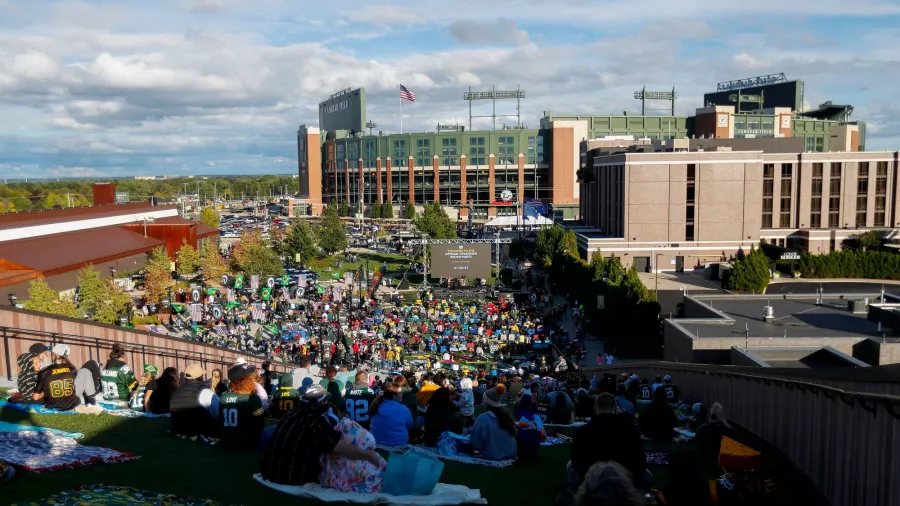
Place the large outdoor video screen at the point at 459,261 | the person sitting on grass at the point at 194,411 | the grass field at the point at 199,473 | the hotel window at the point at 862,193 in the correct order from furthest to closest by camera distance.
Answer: the hotel window at the point at 862,193 → the large outdoor video screen at the point at 459,261 → the person sitting on grass at the point at 194,411 → the grass field at the point at 199,473

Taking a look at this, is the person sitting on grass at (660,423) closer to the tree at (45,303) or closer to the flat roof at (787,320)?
the flat roof at (787,320)

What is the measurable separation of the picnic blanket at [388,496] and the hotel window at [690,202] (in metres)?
50.9

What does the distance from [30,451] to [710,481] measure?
22.6 ft

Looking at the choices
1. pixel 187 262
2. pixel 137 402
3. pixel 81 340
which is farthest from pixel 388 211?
pixel 137 402

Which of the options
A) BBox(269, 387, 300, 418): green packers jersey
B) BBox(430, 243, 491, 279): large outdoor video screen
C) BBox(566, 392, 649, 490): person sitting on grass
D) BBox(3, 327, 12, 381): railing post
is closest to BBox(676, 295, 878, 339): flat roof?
BBox(269, 387, 300, 418): green packers jersey

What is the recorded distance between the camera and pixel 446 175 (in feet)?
363

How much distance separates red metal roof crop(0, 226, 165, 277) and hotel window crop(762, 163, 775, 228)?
46.2 meters

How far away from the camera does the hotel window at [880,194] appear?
58.7 meters

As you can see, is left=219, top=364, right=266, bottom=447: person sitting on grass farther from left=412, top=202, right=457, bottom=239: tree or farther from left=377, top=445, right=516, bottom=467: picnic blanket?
left=412, top=202, right=457, bottom=239: tree

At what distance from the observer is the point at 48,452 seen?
8133mm

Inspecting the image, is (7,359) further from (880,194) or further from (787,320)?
(880,194)

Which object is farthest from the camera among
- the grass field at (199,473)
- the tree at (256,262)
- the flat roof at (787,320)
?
the tree at (256,262)

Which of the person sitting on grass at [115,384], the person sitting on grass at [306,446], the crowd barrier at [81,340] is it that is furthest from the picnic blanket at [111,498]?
Result: the crowd barrier at [81,340]

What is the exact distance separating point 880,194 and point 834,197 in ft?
11.4
